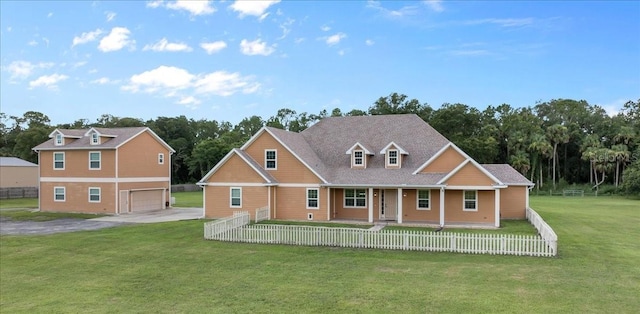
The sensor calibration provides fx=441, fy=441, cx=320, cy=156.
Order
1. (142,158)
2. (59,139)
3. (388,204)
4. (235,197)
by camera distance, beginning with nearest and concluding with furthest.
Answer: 1. (388,204)
2. (235,197)
3. (59,139)
4. (142,158)

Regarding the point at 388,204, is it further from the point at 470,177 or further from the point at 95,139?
the point at 95,139

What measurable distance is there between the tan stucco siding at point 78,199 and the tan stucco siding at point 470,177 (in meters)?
25.2

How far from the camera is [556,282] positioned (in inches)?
511

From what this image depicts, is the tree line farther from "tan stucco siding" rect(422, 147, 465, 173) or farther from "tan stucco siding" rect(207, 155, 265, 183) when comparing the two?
"tan stucco siding" rect(207, 155, 265, 183)

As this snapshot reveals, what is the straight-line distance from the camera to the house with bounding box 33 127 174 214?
112 feet

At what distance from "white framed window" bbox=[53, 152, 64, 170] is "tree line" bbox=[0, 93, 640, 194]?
115 feet

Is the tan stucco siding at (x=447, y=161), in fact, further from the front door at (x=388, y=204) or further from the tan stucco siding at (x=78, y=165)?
the tan stucco siding at (x=78, y=165)

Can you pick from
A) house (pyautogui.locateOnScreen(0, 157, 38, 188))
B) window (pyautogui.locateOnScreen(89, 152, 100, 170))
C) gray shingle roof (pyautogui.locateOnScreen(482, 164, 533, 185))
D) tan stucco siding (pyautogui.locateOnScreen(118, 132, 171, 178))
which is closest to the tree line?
house (pyautogui.locateOnScreen(0, 157, 38, 188))

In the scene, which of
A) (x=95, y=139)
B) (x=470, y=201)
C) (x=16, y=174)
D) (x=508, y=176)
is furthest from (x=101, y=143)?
(x=508, y=176)

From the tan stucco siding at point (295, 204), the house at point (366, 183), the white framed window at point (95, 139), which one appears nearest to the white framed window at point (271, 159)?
the house at point (366, 183)

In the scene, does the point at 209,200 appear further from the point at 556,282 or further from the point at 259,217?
the point at 556,282

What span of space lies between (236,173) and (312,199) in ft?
17.5

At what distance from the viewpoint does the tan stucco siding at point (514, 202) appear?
29.2 m

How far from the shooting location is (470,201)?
26.3 metres
